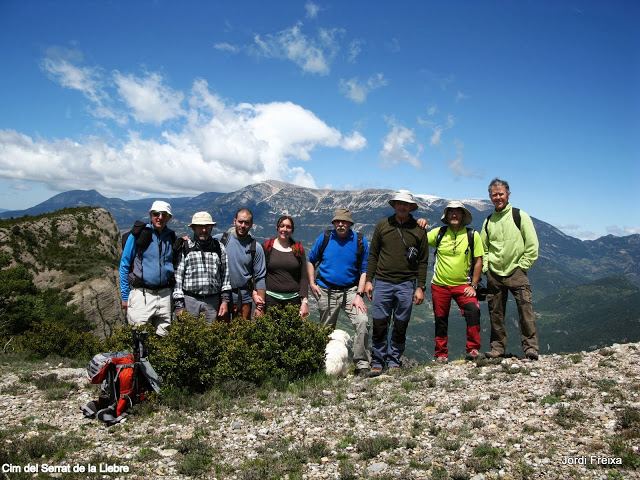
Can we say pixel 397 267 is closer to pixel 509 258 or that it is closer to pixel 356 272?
pixel 356 272

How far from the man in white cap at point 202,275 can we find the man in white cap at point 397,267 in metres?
3.48

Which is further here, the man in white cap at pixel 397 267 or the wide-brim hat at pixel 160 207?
the man in white cap at pixel 397 267

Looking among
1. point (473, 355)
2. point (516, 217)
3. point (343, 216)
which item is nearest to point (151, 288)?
point (343, 216)

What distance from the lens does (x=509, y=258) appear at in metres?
8.63

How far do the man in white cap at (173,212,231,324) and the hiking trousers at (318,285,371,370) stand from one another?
2422 millimetres

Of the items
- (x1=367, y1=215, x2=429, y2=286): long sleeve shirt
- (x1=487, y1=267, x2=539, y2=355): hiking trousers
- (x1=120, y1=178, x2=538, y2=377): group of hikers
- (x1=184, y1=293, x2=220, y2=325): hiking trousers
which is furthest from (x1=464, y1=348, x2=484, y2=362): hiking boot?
(x1=184, y1=293, x2=220, y2=325): hiking trousers

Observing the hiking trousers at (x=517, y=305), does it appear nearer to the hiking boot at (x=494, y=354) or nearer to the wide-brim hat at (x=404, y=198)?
the hiking boot at (x=494, y=354)

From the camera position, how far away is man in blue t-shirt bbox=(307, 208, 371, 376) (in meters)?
9.13

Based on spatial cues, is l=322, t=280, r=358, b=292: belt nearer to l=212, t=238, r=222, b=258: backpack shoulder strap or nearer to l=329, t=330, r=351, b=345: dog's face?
l=329, t=330, r=351, b=345: dog's face

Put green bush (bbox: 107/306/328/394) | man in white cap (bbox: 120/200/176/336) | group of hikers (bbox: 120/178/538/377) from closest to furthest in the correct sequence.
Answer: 1. green bush (bbox: 107/306/328/394)
2. man in white cap (bbox: 120/200/176/336)
3. group of hikers (bbox: 120/178/538/377)

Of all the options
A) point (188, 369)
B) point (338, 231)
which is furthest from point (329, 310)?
point (188, 369)

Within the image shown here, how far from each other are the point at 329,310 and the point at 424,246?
281 cm

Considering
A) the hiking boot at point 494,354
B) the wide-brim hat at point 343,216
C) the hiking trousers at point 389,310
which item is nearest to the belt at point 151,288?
the wide-brim hat at point 343,216

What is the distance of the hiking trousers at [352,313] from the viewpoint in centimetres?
916
